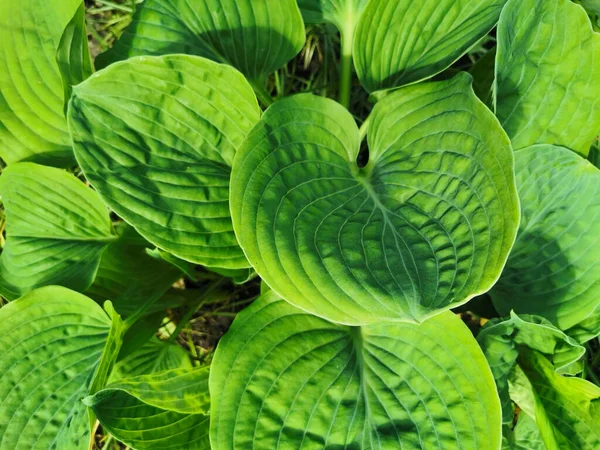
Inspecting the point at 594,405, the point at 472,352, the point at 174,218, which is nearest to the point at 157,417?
the point at 174,218

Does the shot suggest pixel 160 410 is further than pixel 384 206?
Yes

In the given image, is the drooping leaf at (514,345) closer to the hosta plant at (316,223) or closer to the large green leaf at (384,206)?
the hosta plant at (316,223)

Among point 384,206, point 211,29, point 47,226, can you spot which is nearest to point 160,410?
point 47,226

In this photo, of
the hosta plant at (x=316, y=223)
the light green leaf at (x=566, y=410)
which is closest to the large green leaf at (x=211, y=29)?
the hosta plant at (x=316, y=223)

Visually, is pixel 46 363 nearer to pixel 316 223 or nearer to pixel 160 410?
pixel 160 410

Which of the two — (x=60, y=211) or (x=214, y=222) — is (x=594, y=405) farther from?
(x=60, y=211)
